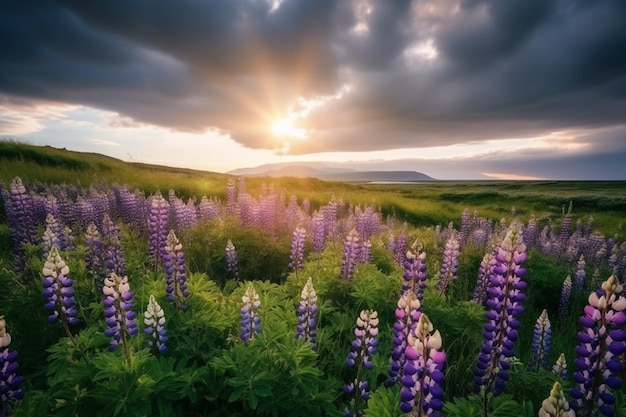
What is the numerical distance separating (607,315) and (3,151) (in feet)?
106

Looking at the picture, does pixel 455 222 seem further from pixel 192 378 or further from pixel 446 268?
pixel 192 378

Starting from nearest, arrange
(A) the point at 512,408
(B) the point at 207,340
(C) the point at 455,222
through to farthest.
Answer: (A) the point at 512,408, (B) the point at 207,340, (C) the point at 455,222

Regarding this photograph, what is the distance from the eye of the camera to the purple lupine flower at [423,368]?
179cm

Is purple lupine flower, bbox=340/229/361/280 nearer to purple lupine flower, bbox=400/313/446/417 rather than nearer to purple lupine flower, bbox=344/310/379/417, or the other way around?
purple lupine flower, bbox=344/310/379/417

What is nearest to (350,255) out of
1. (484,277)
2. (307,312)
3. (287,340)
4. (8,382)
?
(307,312)

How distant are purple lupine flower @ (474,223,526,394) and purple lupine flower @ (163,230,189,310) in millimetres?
2796

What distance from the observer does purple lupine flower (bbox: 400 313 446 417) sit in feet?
5.89

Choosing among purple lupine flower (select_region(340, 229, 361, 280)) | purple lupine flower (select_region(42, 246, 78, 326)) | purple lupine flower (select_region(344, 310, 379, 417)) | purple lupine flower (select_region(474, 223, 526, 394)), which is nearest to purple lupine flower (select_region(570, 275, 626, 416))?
purple lupine flower (select_region(474, 223, 526, 394))

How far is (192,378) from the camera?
2816 mm

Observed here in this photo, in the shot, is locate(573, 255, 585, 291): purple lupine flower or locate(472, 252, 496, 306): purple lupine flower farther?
locate(573, 255, 585, 291): purple lupine flower

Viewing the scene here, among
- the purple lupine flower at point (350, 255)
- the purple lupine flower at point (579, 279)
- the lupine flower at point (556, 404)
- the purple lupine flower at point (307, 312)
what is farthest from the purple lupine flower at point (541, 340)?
the purple lupine flower at point (579, 279)

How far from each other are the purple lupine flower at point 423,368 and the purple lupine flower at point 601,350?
934mm

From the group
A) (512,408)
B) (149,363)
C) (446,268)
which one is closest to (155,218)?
(149,363)

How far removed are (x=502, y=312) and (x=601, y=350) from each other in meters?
0.59
